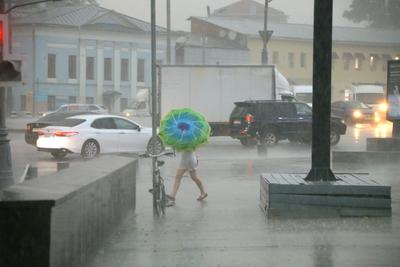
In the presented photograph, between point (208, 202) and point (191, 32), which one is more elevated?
point (191, 32)

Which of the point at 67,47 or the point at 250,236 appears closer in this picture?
the point at 250,236

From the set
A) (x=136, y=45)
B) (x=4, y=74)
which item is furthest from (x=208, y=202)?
(x=136, y=45)

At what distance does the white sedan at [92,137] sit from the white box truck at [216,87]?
6511 millimetres

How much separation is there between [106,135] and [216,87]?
28.4 feet

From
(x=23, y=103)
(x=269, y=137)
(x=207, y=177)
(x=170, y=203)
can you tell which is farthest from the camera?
(x=23, y=103)

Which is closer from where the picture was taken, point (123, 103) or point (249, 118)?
point (249, 118)

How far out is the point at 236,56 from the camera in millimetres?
74688

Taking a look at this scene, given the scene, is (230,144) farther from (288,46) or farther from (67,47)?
(288,46)

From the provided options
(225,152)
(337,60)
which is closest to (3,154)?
(225,152)

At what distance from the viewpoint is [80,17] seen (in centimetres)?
6538

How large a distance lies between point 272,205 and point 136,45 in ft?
198

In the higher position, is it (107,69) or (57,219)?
(107,69)

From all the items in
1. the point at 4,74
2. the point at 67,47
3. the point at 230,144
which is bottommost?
the point at 230,144

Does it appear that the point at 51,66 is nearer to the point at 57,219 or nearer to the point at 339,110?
the point at 339,110
